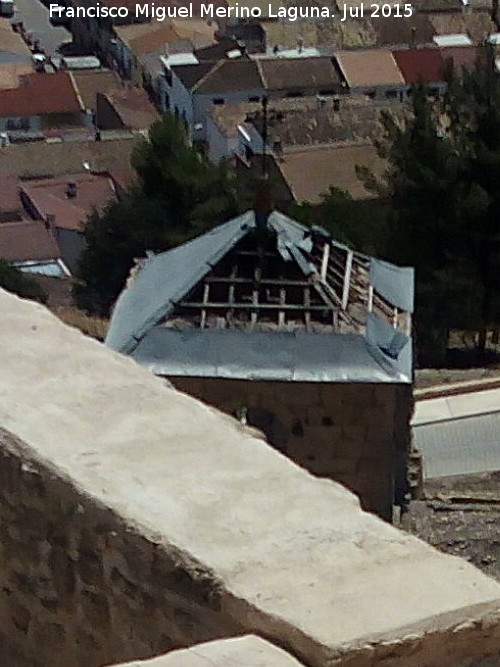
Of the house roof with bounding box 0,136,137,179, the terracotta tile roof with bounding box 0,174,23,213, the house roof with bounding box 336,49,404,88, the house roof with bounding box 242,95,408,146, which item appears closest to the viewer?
the house roof with bounding box 242,95,408,146

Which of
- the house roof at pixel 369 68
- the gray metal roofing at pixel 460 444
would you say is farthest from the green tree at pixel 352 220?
the house roof at pixel 369 68

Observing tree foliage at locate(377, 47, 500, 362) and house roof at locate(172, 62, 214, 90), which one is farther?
house roof at locate(172, 62, 214, 90)

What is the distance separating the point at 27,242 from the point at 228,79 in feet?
28.2

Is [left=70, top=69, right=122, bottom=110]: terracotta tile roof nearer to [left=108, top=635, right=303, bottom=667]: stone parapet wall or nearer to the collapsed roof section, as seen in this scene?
the collapsed roof section

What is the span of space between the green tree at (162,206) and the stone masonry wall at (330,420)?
921 centimetres

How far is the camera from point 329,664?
235 cm

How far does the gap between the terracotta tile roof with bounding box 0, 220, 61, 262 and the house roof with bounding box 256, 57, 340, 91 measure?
331 inches

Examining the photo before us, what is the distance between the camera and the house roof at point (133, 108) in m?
30.9

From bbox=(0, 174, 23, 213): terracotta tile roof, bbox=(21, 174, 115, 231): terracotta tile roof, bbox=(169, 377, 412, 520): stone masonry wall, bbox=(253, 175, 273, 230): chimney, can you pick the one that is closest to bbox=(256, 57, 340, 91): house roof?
bbox=(21, 174, 115, 231): terracotta tile roof

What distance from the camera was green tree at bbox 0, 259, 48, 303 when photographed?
18203mm

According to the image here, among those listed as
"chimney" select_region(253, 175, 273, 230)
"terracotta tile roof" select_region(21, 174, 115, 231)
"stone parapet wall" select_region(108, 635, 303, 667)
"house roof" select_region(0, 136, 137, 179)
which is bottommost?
"terracotta tile roof" select_region(21, 174, 115, 231)

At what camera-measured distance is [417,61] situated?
106 ft

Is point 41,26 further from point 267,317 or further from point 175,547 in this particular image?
point 175,547

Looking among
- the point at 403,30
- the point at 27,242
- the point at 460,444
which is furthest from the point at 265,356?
the point at 403,30
